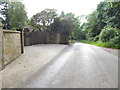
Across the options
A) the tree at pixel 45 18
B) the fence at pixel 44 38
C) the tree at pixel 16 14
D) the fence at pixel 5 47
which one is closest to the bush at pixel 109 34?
the fence at pixel 44 38

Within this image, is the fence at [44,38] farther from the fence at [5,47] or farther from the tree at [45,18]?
the fence at [5,47]

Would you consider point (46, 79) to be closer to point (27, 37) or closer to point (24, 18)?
point (27, 37)

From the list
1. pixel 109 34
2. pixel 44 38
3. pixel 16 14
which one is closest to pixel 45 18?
pixel 44 38

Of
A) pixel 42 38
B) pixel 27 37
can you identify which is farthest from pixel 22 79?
pixel 42 38

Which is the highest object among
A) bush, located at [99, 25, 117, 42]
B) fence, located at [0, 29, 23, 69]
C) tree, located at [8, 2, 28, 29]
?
tree, located at [8, 2, 28, 29]

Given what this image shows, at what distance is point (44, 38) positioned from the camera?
48.4 ft

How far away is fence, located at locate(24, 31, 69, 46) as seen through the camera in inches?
479

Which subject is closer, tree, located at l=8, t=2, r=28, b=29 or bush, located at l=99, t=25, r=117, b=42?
tree, located at l=8, t=2, r=28, b=29

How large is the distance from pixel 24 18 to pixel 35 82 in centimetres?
1229

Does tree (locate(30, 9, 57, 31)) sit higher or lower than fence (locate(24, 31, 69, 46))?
higher

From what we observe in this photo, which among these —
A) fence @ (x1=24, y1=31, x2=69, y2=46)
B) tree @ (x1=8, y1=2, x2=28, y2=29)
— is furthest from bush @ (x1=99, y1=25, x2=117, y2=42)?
tree @ (x1=8, y1=2, x2=28, y2=29)

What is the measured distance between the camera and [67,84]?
9.57ft

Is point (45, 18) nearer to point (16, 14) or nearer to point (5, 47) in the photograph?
point (16, 14)

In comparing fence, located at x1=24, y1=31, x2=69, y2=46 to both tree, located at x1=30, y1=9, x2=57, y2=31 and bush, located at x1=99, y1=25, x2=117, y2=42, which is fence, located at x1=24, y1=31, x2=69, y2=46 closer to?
tree, located at x1=30, y1=9, x2=57, y2=31
